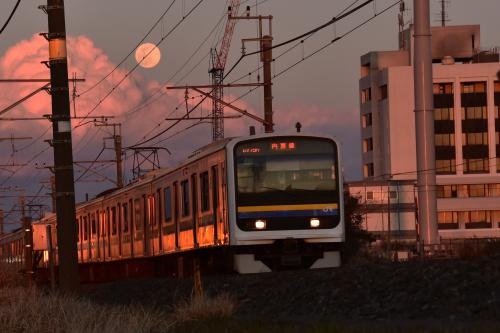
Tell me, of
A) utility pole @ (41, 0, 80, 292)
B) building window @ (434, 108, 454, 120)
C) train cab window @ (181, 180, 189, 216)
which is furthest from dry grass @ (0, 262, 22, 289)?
building window @ (434, 108, 454, 120)

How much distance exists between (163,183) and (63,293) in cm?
1297

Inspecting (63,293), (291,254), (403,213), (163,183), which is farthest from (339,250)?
(403,213)

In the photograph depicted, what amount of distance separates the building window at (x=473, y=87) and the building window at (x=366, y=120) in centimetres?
989

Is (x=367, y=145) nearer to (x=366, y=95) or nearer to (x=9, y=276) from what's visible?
(x=366, y=95)

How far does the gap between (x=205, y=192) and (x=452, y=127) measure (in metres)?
94.9

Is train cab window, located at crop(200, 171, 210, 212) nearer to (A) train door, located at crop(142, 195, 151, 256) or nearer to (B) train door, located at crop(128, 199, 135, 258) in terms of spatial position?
(A) train door, located at crop(142, 195, 151, 256)

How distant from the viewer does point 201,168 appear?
26.5m

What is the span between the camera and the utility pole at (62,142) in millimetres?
17281

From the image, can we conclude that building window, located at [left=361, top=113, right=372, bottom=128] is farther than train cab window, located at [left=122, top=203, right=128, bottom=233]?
Yes

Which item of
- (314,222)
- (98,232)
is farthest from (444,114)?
(314,222)

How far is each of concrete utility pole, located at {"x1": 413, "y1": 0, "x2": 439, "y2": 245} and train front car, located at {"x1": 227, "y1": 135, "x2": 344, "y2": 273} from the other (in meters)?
12.2

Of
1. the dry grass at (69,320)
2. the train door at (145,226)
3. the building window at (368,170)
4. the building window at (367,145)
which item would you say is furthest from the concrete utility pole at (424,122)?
the building window at (367,145)

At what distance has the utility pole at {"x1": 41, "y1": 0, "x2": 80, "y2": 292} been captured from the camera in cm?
1728

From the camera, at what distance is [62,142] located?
57.8 feet
